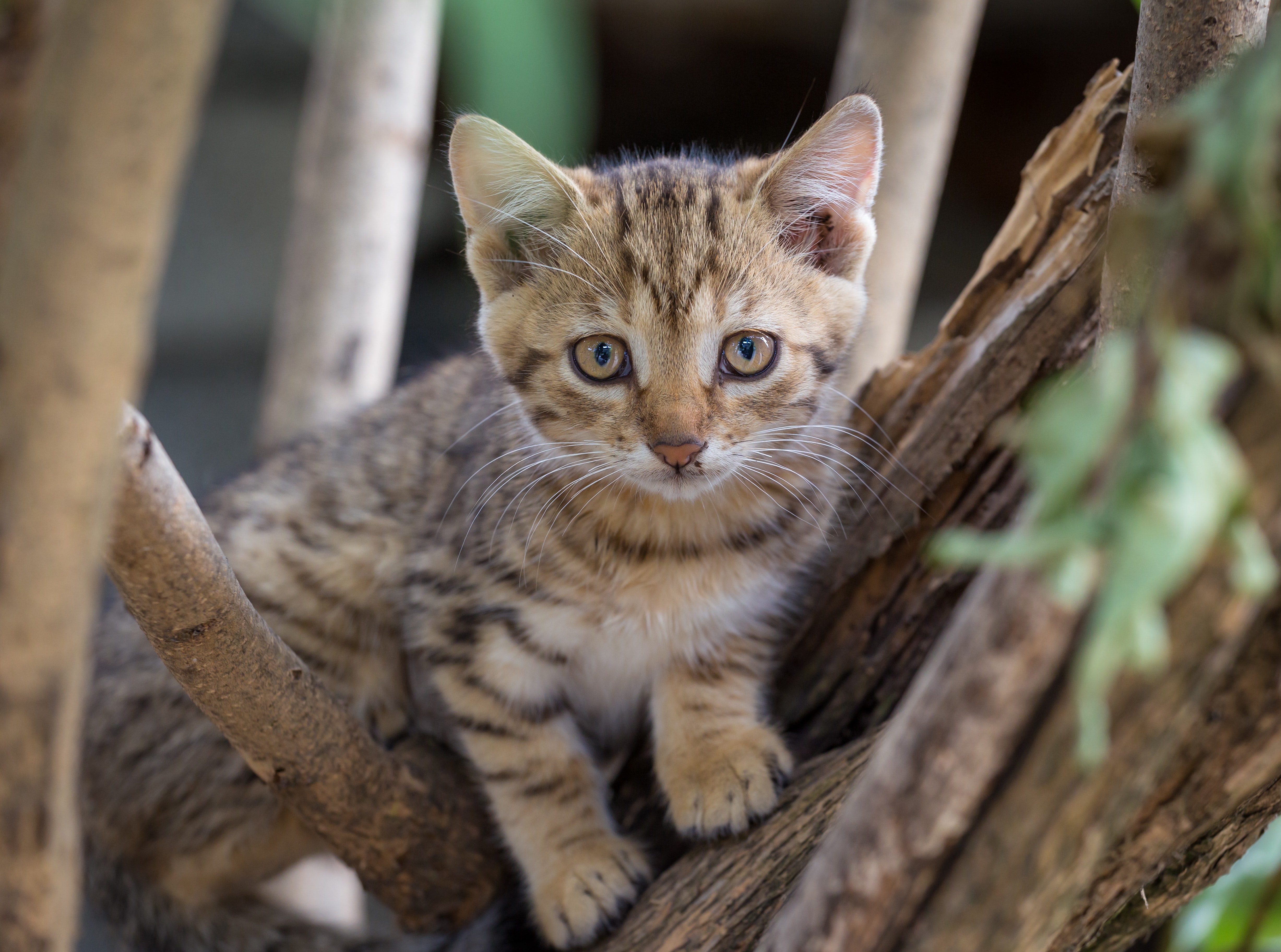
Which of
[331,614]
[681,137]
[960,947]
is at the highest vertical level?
[681,137]

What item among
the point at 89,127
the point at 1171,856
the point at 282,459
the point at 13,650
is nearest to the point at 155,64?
the point at 89,127

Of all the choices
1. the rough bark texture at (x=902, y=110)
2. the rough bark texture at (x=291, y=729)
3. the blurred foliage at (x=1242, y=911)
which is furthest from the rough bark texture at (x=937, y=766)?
the rough bark texture at (x=902, y=110)

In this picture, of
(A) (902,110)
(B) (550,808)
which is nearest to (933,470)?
(B) (550,808)

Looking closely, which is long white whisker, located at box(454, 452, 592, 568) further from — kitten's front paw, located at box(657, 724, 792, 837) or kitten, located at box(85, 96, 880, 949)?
kitten's front paw, located at box(657, 724, 792, 837)

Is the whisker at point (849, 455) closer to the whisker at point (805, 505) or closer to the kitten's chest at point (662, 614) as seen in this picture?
the whisker at point (805, 505)

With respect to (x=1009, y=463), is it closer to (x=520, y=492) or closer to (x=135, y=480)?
(x=520, y=492)

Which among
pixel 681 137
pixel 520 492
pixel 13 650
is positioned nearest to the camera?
pixel 13 650
